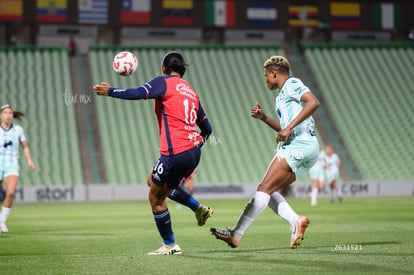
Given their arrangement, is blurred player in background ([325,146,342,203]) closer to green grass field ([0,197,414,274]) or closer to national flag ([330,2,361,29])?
green grass field ([0,197,414,274])

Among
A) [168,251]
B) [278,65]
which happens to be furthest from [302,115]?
[168,251]

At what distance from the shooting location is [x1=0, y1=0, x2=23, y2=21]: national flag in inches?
1476

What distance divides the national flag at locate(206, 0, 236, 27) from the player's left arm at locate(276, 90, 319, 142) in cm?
3132

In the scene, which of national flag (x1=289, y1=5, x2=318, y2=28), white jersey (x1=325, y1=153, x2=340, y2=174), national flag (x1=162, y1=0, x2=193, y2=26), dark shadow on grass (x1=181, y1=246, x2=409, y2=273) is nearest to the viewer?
dark shadow on grass (x1=181, y1=246, x2=409, y2=273)

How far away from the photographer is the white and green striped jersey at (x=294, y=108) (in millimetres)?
9766

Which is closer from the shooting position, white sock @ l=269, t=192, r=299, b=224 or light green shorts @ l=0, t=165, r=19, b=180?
white sock @ l=269, t=192, r=299, b=224

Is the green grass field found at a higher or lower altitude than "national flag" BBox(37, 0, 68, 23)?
lower

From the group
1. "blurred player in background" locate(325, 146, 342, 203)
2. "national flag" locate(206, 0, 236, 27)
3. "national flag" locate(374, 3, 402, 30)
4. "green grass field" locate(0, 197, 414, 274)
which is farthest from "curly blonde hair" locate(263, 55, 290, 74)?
"national flag" locate(374, 3, 402, 30)

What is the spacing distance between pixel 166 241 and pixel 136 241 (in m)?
2.33

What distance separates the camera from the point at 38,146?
114 ft

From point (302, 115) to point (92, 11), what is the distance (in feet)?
102

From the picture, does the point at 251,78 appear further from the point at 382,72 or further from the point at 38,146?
the point at 38,146

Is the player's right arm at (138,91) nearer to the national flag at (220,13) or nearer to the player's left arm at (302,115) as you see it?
the player's left arm at (302,115)

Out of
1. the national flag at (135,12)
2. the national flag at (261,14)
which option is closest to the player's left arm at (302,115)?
the national flag at (135,12)
